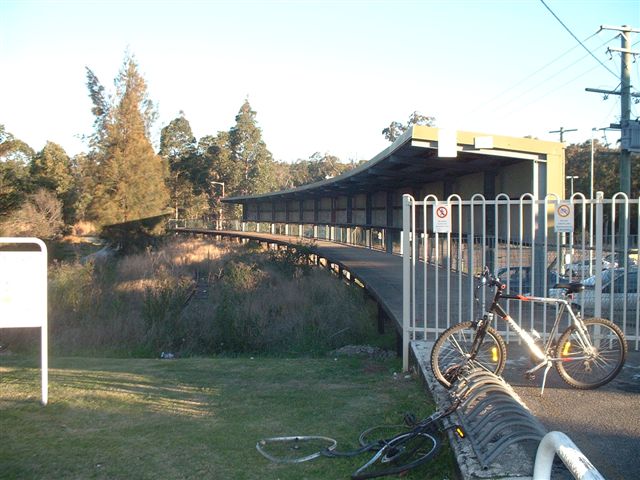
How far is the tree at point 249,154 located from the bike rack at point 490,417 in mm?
76631

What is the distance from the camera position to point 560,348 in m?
6.00

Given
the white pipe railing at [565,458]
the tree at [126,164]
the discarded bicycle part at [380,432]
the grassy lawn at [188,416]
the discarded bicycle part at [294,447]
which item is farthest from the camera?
the tree at [126,164]

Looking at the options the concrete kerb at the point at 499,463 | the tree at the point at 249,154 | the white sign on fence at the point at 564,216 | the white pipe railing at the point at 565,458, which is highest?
the tree at the point at 249,154

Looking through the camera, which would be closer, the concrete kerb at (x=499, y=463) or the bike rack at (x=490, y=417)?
the concrete kerb at (x=499, y=463)

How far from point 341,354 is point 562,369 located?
6.23 meters

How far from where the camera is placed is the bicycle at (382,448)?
4547 mm

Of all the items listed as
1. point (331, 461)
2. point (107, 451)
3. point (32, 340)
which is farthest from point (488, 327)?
point (32, 340)

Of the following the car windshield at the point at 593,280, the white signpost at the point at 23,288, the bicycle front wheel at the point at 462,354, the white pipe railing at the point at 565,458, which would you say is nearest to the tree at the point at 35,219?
the white signpost at the point at 23,288

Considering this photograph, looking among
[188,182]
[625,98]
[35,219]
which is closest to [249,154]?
[188,182]

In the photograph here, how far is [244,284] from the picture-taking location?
2156 cm

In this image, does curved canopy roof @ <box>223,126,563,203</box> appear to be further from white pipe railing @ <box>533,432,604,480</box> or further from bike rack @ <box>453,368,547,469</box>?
white pipe railing @ <box>533,432,604,480</box>

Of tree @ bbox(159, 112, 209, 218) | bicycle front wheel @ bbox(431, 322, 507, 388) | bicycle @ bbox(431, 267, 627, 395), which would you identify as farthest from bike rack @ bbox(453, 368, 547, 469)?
tree @ bbox(159, 112, 209, 218)

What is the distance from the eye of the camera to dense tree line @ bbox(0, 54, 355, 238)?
37516mm

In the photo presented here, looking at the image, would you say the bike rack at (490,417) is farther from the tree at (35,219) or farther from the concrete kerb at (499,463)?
the tree at (35,219)
